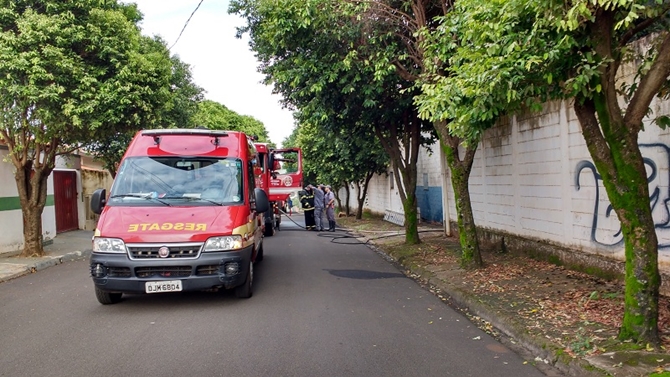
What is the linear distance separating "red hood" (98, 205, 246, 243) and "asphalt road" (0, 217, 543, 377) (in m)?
1.05

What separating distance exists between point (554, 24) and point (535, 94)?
1.11m

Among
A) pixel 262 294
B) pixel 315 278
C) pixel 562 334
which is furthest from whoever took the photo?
pixel 315 278

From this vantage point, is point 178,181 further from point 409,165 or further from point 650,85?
point 409,165

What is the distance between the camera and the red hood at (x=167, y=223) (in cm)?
700

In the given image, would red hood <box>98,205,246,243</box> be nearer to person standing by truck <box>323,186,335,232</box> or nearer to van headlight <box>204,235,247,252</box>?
van headlight <box>204,235,247,252</box>

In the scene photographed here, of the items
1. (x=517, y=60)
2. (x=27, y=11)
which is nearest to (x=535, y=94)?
(x=517, y=60)

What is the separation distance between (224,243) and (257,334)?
1585 millimetres

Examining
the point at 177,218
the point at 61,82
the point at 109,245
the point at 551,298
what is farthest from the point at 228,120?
the point at 551,298

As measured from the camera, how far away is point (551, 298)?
7.02 meters

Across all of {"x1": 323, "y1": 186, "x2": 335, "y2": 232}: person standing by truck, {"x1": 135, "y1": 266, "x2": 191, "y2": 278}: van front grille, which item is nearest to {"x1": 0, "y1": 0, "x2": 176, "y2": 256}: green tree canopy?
{"x1": 135, "y1": 266, "x2": 191, "y2": 278}: van front grille

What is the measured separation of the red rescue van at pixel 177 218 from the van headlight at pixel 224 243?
1cm

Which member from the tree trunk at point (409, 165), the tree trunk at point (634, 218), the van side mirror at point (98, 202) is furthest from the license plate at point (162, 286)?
the tree trunk at point (409, 165)

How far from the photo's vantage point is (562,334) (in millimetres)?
5496

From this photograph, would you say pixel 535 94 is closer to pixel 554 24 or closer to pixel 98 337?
pixel 554 24
